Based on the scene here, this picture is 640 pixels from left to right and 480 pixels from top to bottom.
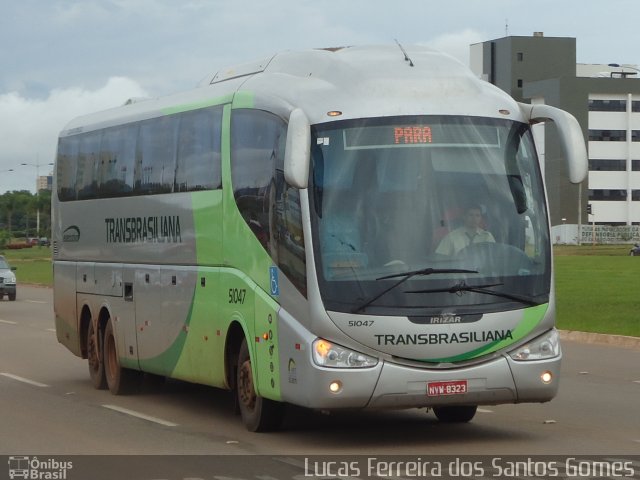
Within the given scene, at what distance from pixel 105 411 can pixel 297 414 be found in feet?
7.56

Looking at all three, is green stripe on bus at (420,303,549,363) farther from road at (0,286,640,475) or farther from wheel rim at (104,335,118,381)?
wheel rim at (104,335,118,381)

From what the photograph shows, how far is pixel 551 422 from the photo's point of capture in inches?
529

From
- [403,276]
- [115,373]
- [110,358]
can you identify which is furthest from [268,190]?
→ [110,358]

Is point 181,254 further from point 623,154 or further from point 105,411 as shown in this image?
point 623,154

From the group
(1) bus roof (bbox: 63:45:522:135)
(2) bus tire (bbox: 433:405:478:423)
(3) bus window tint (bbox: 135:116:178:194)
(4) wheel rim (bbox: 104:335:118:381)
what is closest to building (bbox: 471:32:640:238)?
(4) wheel rim (bbox: 104:335:118:381)

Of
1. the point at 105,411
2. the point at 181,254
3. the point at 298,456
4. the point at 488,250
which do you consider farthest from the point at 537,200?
the point at 105,411

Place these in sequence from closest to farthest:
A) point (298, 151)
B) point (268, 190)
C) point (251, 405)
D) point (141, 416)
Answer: point (298, 151) → point (268, 190) → point (251, 405) → point (141, 416)

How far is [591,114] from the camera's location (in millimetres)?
138125

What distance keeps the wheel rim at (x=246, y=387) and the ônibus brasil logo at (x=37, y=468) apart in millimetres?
2266

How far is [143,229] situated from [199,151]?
1976 mm

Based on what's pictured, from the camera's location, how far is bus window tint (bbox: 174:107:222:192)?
14.2m

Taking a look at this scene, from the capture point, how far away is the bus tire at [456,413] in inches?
527

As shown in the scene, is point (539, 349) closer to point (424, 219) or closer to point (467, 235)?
point (467, 235)

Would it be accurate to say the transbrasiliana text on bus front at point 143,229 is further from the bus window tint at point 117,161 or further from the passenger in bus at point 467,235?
the passenger in bus at point 467,235
